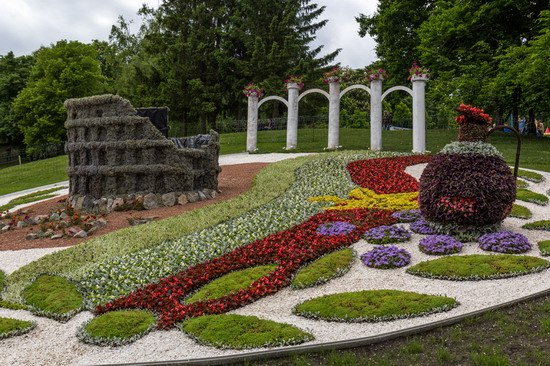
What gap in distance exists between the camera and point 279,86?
46219mm

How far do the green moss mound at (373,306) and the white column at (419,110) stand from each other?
18.0 meters

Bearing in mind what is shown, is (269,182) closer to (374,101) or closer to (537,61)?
(374,101)

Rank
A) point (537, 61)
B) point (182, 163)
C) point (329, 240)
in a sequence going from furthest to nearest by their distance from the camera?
point (537, 61) < point (182, 163) < point (329, 240)

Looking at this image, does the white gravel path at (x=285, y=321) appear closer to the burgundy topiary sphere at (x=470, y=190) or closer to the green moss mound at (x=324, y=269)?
the green moss mound at (x=324, y=269)

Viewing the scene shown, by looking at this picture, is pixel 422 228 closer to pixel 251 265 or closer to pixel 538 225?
pixel 538 225

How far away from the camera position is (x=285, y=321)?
7336 mm

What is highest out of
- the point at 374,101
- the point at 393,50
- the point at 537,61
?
the point at 393,50

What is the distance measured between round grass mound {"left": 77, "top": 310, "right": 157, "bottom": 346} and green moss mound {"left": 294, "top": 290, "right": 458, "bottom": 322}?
7.23 ft

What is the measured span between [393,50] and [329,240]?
101 ft

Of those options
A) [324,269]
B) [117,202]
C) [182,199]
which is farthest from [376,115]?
[324,269]

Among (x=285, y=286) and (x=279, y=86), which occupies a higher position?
(x=279, y=86)

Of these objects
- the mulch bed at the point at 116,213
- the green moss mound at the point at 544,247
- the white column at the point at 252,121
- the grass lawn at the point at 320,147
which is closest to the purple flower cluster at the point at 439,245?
the green moss mound at the point at 544,247

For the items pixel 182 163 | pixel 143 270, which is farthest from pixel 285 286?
pixel 182 163

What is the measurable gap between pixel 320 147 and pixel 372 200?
14729 millimetres
